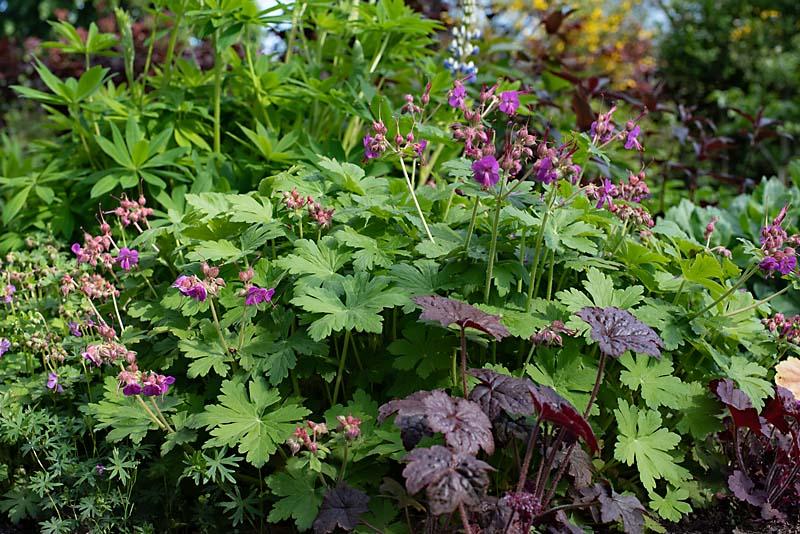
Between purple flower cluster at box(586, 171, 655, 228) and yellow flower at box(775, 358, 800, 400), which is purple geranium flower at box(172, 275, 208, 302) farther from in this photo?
yellow flower at box(775, 358, 800, 400)

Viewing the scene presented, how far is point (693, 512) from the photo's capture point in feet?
7.54

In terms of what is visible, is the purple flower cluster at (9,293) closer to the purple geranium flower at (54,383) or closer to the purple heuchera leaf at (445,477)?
the purple geranium flower at (54,383)

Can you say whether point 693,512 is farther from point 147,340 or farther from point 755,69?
point 755,69

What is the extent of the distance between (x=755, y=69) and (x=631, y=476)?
6353 millimetres

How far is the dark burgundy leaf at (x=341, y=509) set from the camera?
A: 1752mm

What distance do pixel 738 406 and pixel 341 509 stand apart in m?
1.17

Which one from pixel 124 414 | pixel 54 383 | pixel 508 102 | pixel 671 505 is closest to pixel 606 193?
pixel 508 102

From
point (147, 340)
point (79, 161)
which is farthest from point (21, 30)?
point (147, 340)

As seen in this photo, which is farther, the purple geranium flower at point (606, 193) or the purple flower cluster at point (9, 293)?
the purple flower cluster at point (9, 293)

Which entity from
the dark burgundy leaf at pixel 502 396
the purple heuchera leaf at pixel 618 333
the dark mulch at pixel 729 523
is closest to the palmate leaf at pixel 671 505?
the dark mulch at pixel 729 523

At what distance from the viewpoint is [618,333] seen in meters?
1.83

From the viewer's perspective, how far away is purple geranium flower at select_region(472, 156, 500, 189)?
1.83m

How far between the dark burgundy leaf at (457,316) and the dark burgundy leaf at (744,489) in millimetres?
901

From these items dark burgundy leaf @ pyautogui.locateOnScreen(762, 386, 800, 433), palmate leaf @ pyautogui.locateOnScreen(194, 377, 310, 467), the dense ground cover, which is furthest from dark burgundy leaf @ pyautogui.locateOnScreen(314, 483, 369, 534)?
dark burgundy leaf @ pyautogui.locateOnScreen(762, 386, 800, 433)
